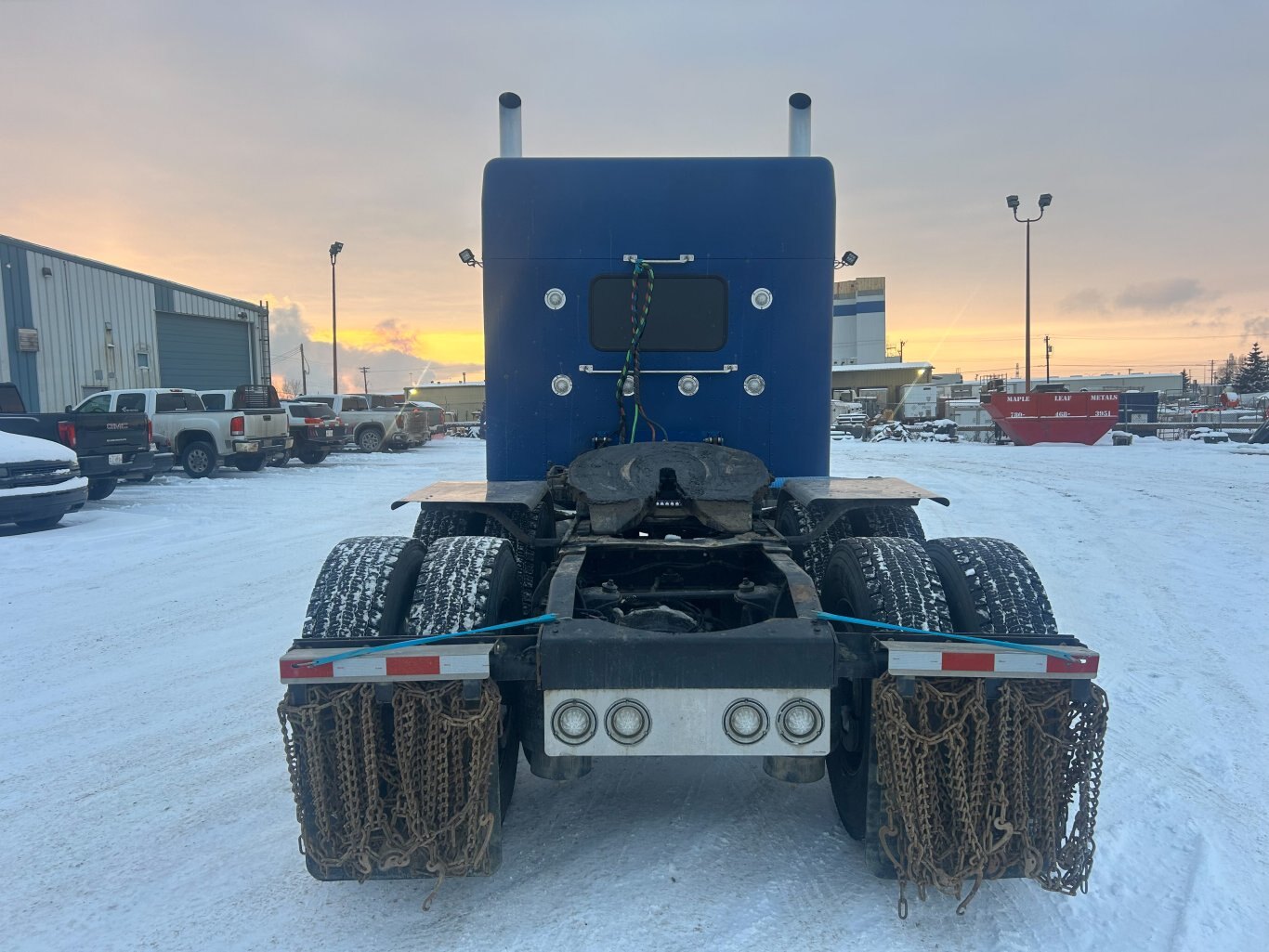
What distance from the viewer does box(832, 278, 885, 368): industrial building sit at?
77438 millimetres

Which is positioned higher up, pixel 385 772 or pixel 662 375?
pixel 662 375

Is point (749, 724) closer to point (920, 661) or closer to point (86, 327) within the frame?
point (920, 661)

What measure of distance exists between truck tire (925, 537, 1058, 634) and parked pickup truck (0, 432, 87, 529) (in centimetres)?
1092

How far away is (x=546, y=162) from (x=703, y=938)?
13.2ft

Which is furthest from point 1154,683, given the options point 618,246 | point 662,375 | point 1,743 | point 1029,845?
point 1,743

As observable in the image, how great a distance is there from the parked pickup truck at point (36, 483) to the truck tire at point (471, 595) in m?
9.47

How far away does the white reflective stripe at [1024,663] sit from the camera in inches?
103

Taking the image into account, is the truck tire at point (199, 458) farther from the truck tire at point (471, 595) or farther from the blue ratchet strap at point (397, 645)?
the blue ratchet strap at point (397, 645)

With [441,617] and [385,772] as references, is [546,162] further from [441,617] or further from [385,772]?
[385,772]

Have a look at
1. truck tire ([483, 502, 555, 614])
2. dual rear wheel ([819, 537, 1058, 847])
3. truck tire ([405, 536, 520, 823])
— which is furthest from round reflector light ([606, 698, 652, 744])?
truck tire ([483, 502, 555, 614])

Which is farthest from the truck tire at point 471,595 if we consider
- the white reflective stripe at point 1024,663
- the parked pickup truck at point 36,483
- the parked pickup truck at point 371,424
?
the parked pickup truck at point 371,424

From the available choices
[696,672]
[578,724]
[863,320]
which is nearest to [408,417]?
[578,724]

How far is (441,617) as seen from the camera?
9.87 ft

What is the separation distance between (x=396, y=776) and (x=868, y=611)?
5.43 ft
